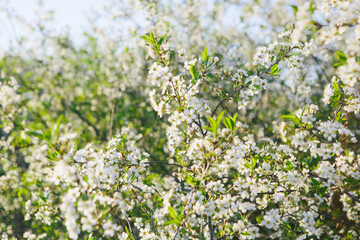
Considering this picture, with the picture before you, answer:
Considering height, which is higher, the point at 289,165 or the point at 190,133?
the point at 190,133

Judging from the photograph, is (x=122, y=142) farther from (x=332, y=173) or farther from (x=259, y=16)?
(x=259, y=16)

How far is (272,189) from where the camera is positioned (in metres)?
3.29

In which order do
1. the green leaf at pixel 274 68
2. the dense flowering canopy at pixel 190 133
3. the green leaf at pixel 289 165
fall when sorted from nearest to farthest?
the dense flowering canopy at pixel 190 133, the green leaf at pixel 289 165, the green leaf at pixel 274 68

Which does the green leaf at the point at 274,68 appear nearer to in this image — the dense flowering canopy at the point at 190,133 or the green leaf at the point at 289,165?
the dense flowering canopy at the point at 190,133

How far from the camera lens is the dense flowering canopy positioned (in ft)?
8.33

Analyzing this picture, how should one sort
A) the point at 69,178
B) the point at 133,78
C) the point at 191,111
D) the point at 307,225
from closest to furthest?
the point at 69,178 < the point at 191,111 < the point at 307,225 < the point at 133,78

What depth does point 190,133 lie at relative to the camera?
2.93 meters

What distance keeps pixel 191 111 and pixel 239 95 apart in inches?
31.4

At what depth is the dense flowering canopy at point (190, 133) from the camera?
2.54 meters

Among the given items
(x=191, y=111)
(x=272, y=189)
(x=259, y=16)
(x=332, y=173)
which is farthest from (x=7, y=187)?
(x=259, y=16)

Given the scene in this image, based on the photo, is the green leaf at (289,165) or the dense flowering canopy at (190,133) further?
the green leaf at (289,165)

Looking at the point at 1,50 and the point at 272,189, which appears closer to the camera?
the point at 272,189

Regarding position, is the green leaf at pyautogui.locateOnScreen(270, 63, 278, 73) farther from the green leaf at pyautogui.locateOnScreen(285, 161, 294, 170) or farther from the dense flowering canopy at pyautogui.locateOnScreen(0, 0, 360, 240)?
the green leaf at pyautogui.locateOnScreen(285, 161, 294, 170)

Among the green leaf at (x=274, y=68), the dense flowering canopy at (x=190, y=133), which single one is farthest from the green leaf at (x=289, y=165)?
the green leaf at (x=274, y=68)
